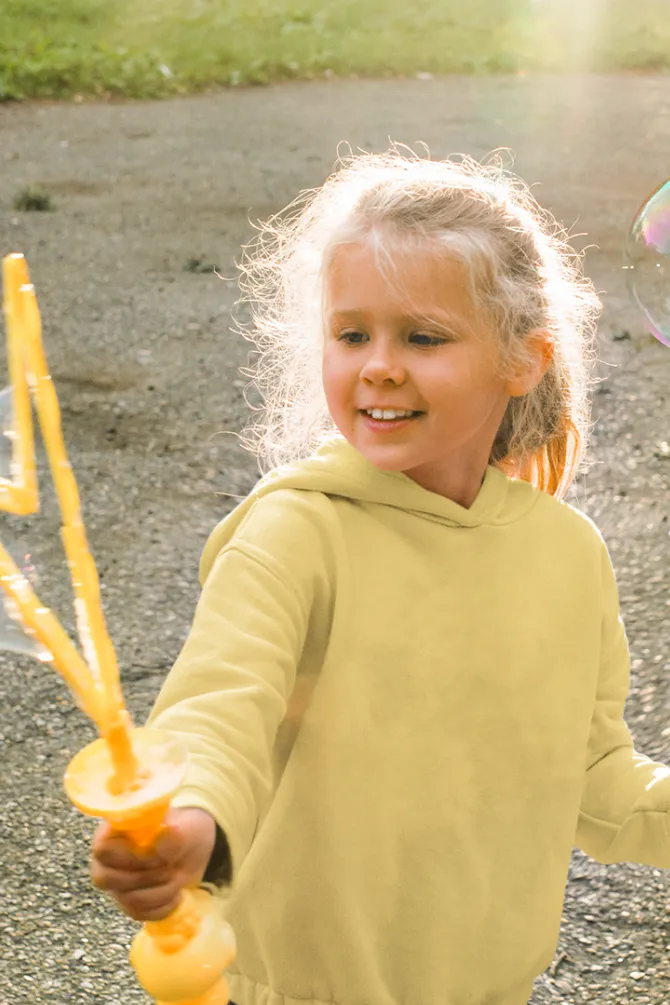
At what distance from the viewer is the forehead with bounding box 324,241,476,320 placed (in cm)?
135

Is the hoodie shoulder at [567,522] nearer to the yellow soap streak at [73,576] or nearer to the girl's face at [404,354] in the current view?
the girl's face at [404,354]

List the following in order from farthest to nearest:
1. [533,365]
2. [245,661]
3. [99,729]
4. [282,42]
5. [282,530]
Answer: [282,42] → [533,365] → [282,530] → [245,661] → [99,729]

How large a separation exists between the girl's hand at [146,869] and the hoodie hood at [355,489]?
42 cm

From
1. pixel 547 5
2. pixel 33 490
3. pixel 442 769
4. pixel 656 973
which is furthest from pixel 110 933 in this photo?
pixel 547 5

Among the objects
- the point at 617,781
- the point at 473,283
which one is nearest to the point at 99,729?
the point at 473,283

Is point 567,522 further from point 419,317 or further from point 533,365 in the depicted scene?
point 419,317

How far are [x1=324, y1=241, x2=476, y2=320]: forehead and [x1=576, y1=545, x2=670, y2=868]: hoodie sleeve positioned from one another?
375 mm

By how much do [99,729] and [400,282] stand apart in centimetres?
60

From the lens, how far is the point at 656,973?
2.21 m

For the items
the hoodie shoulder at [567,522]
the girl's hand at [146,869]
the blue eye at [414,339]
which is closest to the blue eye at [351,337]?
the blue eye at [414,339]

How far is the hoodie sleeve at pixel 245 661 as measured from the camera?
3.70 feet

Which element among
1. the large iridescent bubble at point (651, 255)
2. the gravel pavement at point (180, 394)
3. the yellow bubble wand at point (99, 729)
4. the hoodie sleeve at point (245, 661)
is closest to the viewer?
the yellow bubble wand at point (99, 729)

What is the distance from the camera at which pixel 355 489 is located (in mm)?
1396

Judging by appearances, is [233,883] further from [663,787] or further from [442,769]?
[663,787]
